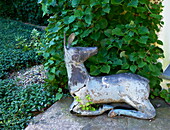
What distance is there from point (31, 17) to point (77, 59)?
6.20 m

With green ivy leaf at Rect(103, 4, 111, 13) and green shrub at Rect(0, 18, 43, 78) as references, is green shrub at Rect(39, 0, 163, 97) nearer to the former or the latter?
green ivy leaf at Rect(103, 4, 111, 13)

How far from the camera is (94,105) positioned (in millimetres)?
2807

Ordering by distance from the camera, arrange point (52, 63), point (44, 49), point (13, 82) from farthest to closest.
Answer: point (13, 82)
point (44, 49)
point (52, 63)

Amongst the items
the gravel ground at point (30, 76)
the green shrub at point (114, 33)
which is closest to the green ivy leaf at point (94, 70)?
the green shrub at point (114, 33)

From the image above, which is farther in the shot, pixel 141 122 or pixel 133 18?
pixel 133 18

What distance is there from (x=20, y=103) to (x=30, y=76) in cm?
92

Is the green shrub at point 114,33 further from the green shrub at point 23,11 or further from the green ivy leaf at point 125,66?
the green shrub at point 23,11

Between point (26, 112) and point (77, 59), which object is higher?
point (77, 59)

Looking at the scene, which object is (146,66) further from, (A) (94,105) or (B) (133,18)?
(A) (94,105)

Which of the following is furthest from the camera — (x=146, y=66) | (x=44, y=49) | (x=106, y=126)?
(x=44, y=49)

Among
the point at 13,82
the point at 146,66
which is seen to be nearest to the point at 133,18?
the point at 146,66

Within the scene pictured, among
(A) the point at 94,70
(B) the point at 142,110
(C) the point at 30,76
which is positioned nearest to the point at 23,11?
(C) the point at 30,76

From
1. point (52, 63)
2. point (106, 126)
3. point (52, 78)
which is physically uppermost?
point (52, 63)

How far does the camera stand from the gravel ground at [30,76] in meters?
3.80
